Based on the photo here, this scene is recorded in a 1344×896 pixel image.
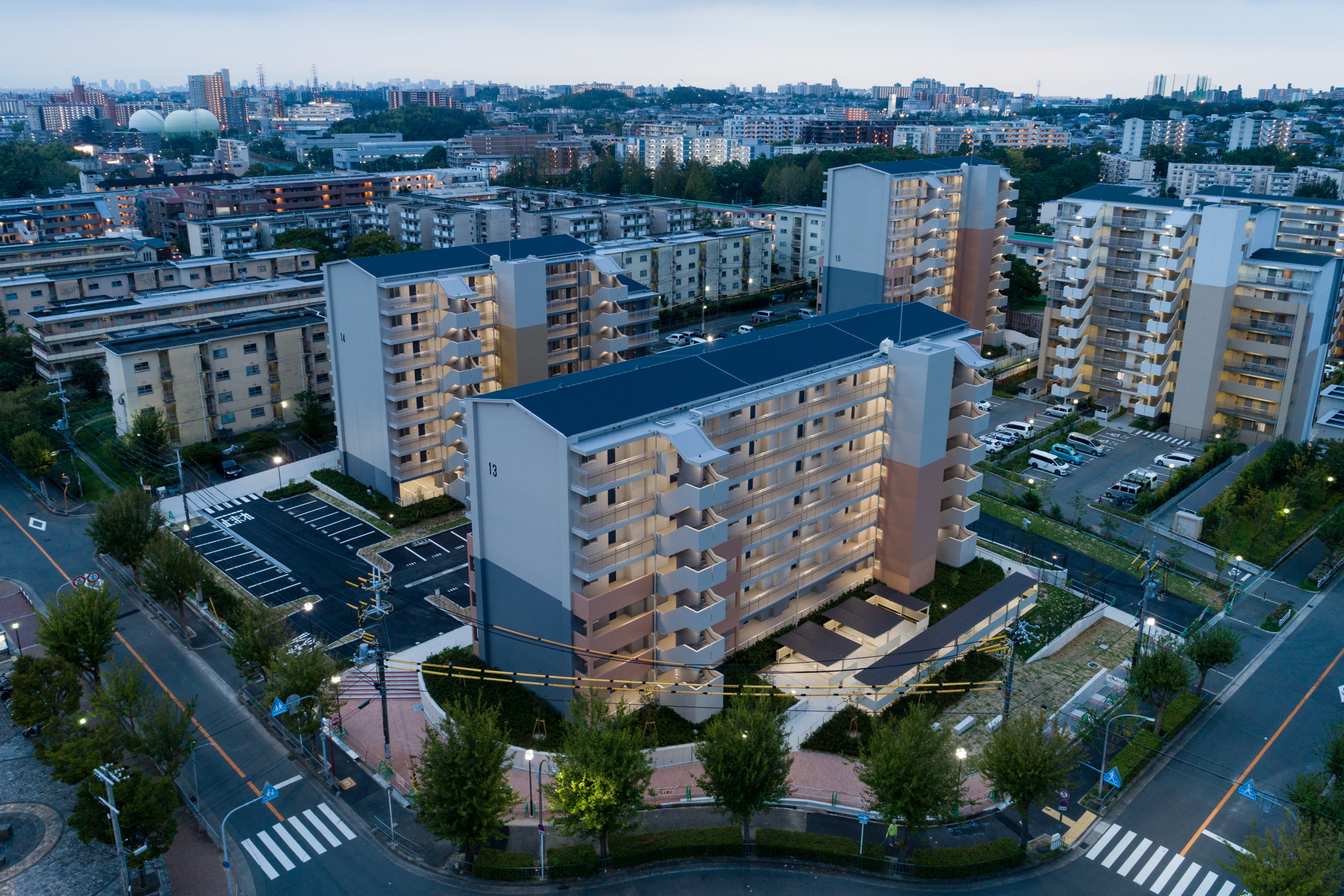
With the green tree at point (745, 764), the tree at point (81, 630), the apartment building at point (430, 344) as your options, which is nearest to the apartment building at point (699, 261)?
the apartment building at point (430, 344)

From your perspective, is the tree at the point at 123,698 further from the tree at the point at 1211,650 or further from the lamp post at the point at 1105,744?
the tree at the point at 1211,650

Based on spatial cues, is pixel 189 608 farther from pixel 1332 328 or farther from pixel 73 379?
pixel 1332 328

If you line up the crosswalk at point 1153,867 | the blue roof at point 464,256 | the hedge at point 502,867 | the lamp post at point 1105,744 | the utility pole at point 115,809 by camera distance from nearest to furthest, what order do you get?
the utility pole at point 115,809, the hedge at point 502,867, the crosswalk at point 1153,867, the lamp post at point 1105,744, the blue roof at point 464,256

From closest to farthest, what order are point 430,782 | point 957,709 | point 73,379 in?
point 430,782
point 957,709
point 73,379

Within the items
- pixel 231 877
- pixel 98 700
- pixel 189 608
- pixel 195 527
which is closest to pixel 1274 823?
pixel 231 877

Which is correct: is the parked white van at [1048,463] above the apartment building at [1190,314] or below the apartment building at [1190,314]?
below

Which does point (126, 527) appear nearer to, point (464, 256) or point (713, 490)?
point (464, 256)
